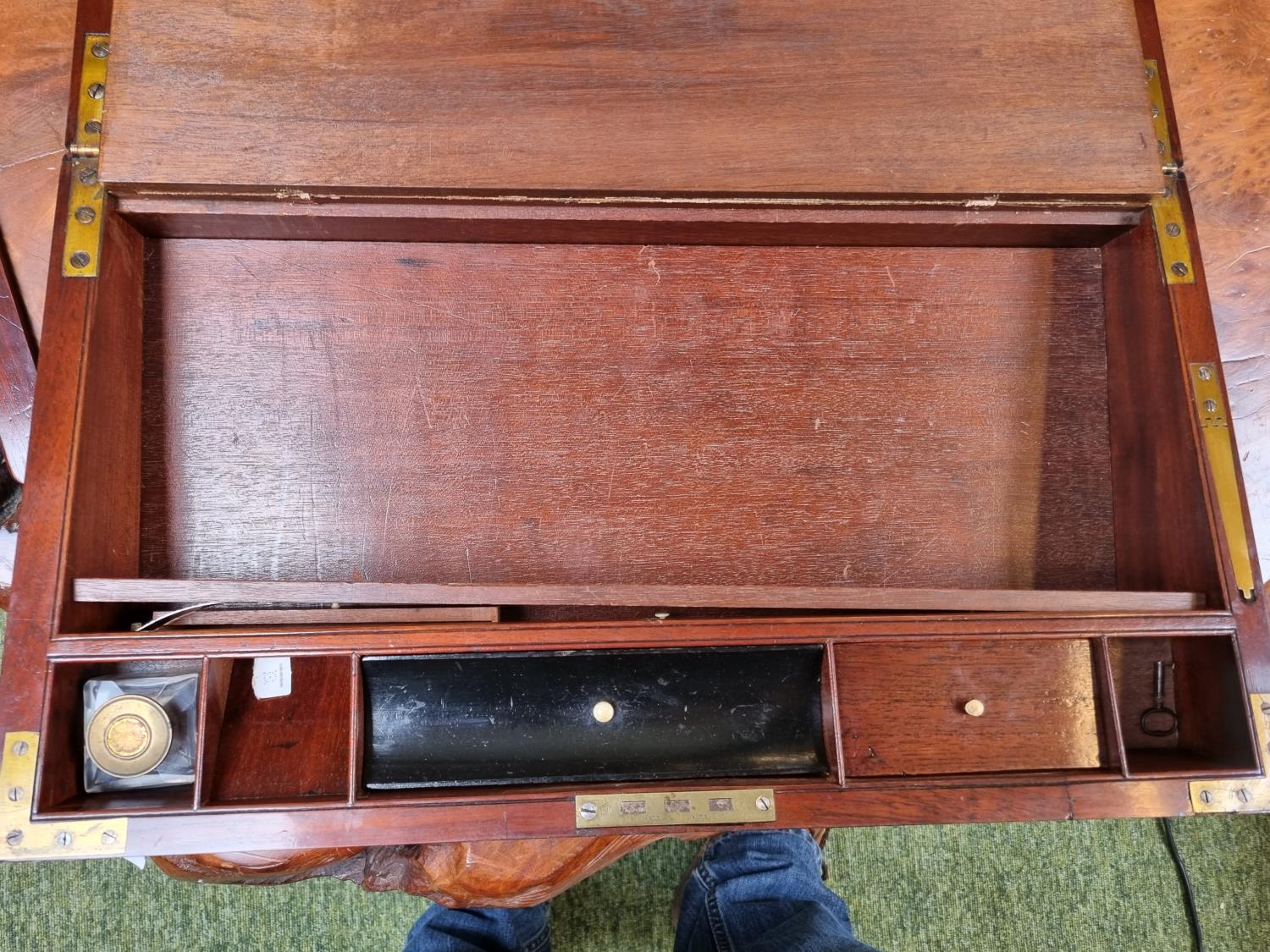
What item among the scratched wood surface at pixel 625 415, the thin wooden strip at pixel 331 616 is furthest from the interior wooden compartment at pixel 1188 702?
the thin wooden strip at pixel 331 616

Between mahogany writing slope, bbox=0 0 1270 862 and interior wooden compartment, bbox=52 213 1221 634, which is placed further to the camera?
interior wooden compartment, bbox=52 213 1221 634

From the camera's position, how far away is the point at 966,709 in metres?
0.99

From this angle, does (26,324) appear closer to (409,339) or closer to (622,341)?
(409,339)

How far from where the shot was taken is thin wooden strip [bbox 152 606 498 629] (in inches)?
37.3

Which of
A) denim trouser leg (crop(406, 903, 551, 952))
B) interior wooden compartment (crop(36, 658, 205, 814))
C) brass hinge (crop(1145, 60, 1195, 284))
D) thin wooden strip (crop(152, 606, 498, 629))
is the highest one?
brass hinge (crop(1145, 60, 1195, 284))

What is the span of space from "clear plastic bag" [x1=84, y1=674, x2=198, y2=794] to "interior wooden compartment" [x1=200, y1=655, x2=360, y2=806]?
0.03 meters

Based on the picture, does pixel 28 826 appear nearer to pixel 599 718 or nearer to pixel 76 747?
pixel 76 747

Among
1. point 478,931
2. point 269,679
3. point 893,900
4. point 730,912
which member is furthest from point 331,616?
point 893,900

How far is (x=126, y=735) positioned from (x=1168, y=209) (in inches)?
55.9

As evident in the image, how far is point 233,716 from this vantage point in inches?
39.1

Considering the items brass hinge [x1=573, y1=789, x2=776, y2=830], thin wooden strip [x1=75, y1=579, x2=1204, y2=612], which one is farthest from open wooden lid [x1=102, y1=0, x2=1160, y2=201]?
brass hinge [x1=573, y1=789, x2=776, y2=830]

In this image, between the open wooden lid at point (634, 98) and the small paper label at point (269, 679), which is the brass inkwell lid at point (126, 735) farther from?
the open wooden lid at point (634, 98)

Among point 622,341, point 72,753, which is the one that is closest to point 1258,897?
point 622,341

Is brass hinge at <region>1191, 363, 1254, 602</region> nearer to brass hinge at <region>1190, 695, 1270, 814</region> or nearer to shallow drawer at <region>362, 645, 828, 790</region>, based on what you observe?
brass hinge at <region>1190, 695, 1270, 814</region>
